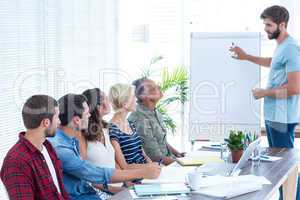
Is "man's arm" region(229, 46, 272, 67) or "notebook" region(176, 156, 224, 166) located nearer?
"notebook" region(176, 156, 224, 166)

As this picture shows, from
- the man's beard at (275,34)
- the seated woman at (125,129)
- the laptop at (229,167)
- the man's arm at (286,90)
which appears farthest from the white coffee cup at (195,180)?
the man's beard at (275,34)

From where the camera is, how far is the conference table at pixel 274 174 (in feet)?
8.75

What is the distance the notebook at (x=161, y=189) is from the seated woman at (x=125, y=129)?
36.3 inches

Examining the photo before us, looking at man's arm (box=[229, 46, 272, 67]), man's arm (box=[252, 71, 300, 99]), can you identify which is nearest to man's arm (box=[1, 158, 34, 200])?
man's arm (box=[252, 71, 300, 99])

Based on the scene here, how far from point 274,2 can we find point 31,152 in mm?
4165

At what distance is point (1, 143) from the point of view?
402 centimetres

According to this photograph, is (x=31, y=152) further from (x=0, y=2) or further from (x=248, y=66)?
(x=248, y=66)

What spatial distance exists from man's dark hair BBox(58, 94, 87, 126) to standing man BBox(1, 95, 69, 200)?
223mm

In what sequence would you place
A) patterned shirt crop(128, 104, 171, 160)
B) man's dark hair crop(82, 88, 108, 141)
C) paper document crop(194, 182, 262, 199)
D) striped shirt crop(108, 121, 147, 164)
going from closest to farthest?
paper document crop(194, 182, 262, 199) → man's dark hair crop(82, 88, 108, 141) → striped shirt crop(108, 121, 147, 164) → patterned shirt crop(128, 104, 171, 160)

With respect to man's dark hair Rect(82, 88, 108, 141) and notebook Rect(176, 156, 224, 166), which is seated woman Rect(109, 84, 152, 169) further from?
notebook Rect(176, 156, 224, 166)

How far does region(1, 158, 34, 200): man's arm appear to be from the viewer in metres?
2.49

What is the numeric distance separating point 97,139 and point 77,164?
534 millimetres

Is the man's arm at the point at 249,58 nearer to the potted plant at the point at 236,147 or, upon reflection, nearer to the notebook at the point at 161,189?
the potted plant at the point at 236,147

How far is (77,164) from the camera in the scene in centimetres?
296
